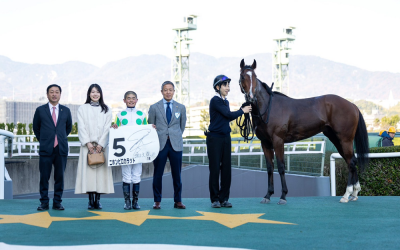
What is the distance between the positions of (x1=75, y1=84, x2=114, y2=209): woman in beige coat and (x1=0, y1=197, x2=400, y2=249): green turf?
30cm

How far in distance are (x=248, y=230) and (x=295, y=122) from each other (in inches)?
110

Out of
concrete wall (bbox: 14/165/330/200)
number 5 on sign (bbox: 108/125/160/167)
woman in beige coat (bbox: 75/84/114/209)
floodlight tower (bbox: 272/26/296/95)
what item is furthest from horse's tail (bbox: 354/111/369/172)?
floodlight tower (bbox: 272/26/296/95)

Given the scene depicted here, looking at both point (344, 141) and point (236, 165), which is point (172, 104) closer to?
point (344, 141)

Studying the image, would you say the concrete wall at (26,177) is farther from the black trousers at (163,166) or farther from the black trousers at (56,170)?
the black trousers at (163,166)

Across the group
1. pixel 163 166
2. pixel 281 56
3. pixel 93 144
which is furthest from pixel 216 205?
pixel 281 56

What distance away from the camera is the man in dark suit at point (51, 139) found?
6.57m

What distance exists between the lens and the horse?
283 inches

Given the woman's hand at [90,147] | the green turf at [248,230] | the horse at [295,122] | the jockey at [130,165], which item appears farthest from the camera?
the horse at [295,122]

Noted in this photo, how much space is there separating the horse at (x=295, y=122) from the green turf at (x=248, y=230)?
0.87 m

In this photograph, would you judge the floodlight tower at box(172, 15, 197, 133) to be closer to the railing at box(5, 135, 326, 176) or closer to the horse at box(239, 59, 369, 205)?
the railing at box(5, 135, 326, 176)

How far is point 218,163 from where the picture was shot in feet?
22.5

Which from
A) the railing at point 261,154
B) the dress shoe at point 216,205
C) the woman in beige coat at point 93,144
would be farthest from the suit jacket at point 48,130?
the railing at point 261,154

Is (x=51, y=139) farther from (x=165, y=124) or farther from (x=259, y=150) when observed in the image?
(x=259, y=150)

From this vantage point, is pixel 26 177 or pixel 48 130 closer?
pixel 48 130
